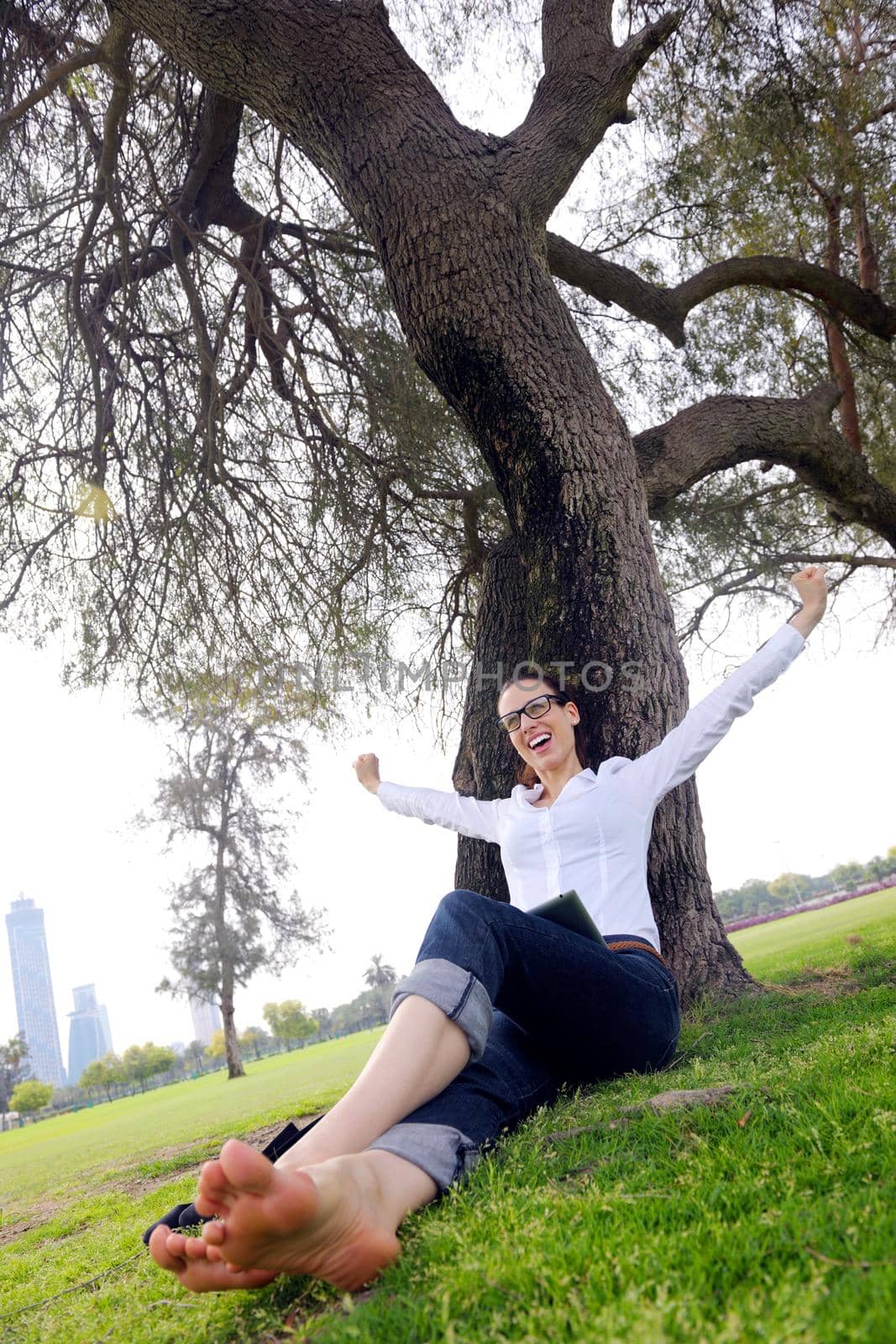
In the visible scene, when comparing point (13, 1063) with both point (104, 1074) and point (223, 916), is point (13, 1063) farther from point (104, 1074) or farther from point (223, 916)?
point (223, 916)

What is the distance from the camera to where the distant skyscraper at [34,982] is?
128000 mm

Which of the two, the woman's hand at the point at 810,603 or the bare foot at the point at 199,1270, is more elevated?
the woman's hand at the point at 810,603

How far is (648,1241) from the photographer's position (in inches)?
52.7

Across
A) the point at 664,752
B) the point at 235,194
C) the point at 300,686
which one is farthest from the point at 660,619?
the point at 235,194

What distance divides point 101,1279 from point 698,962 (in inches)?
91.3

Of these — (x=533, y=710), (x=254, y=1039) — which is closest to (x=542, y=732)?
(x=533, y=710)

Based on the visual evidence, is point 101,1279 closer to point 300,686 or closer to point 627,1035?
point 627,1035

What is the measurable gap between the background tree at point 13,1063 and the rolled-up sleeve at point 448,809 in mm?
40015

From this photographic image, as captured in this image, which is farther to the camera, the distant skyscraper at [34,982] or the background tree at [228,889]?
the distant skyscraper at [34,982]

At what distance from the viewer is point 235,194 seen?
21.6 feet

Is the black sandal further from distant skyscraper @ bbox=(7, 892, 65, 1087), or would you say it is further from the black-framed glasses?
distant skyscraper @ bbox=(7, 892, 65, 1087)

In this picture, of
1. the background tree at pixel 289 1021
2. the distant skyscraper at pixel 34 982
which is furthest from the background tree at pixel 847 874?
the distant skyscraper at pixel 34 982

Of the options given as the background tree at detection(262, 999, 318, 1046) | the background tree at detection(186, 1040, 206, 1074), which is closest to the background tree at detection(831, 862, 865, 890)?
the background tree at detection(262, 999, 318, 1046)

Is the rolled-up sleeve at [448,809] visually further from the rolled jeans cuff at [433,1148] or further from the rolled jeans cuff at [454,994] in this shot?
the rolled jeans cuff at [433,1148]
